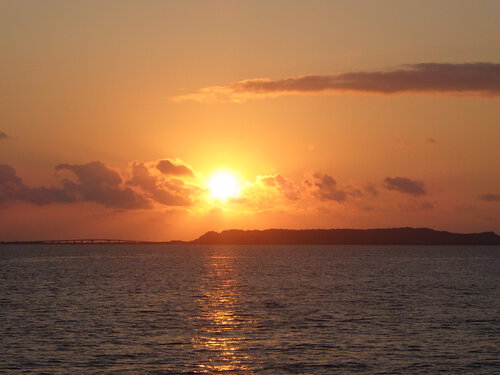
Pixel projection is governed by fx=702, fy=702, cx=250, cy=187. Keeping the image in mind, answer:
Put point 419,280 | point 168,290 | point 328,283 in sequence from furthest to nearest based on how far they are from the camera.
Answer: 1. point 419,280
2. point 328,283
3. point 168,290

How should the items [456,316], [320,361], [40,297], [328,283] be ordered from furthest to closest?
1. [328,283]
2. [40,297]
3. [456,316]
4. [320,361]

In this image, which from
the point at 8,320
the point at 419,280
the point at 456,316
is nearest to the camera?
the point at 8,320

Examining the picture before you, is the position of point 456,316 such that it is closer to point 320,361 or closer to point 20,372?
point 320,361

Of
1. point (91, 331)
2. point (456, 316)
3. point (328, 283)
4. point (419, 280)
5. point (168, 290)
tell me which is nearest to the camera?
point (91, 331)

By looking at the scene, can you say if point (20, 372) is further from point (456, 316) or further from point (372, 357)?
point (456, 316)

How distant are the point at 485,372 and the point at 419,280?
100 m

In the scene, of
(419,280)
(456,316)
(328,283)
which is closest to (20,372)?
(456,316)

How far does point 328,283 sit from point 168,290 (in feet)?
113

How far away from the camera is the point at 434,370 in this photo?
50.4m

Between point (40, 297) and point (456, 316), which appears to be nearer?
point (456, 316)

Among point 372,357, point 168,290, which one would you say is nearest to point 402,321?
point 372,357

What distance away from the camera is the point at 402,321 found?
2958 inches

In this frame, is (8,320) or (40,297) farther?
(40,297)

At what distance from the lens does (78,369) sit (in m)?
49.8
